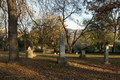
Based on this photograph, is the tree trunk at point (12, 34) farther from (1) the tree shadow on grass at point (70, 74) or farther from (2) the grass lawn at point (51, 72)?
(1) the tree shadow on grass at point (70, 74)

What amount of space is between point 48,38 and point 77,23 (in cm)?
1558

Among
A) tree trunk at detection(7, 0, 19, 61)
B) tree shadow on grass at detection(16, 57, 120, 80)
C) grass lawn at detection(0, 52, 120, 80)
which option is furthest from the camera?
tree trunk at detection(7, 0, 19, 61)

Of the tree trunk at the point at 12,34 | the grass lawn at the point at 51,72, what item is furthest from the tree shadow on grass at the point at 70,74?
the tree trunk at the point at 12,34

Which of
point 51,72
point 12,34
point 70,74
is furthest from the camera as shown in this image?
point 12,34

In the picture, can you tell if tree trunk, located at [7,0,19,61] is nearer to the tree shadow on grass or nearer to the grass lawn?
the grass lawn

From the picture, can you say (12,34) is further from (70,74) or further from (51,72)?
(70,74)

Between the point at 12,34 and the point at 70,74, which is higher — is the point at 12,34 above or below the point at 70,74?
above

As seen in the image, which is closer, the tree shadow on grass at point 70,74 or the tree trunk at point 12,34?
the tree shadow on grass at point 70,74

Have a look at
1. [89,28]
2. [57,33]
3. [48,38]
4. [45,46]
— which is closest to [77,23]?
[89,28]

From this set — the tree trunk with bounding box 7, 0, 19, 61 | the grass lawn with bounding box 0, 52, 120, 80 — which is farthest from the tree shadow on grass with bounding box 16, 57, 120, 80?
the tree trunk with bounding box 7, 0, 19, 61

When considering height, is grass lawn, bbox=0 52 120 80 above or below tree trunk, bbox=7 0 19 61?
below

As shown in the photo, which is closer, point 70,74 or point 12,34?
point 70,74

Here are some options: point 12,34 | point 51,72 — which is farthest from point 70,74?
point 12,34

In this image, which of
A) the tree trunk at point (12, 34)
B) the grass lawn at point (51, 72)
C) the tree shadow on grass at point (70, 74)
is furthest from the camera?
the tree trunk at point (12, 34)
